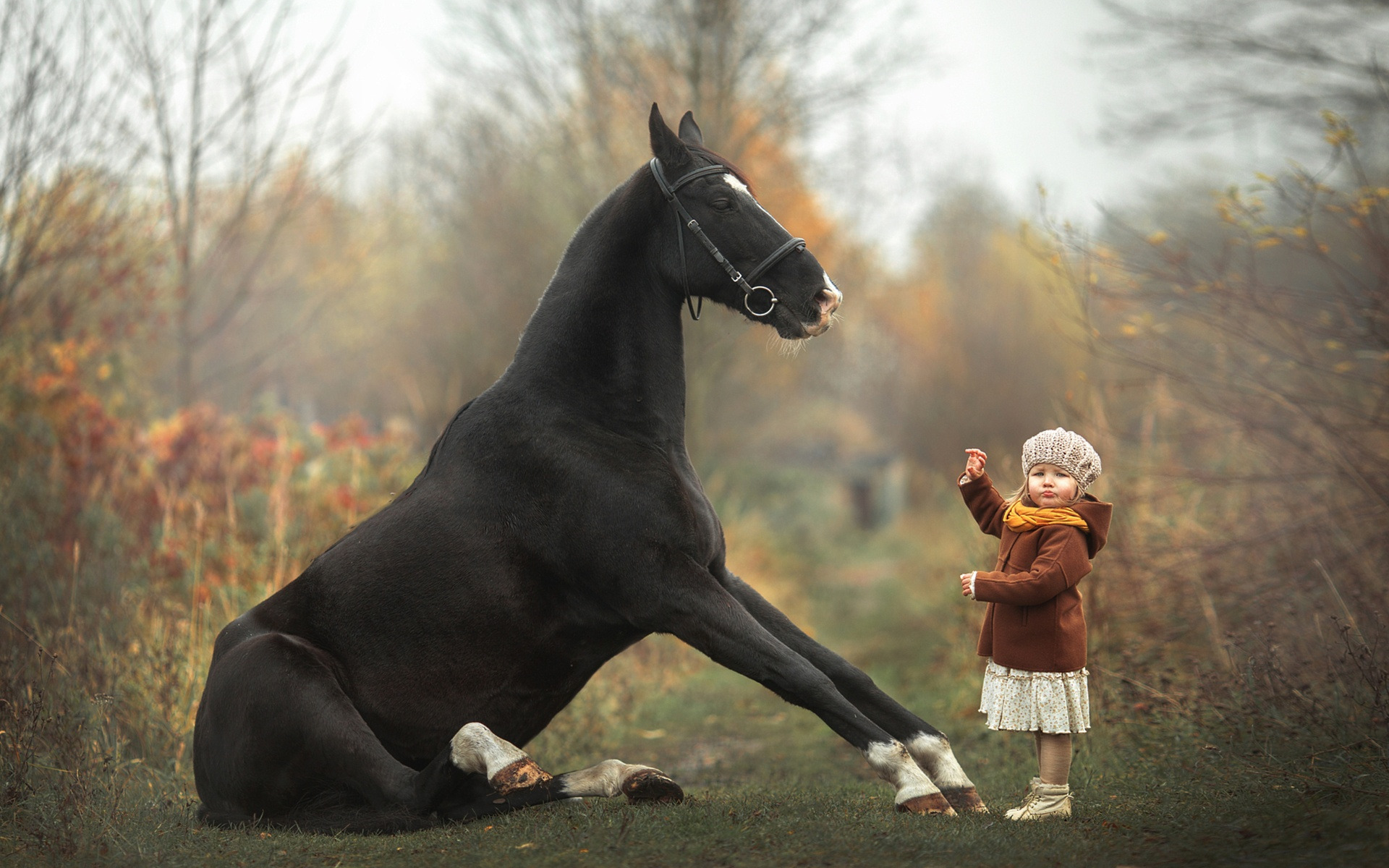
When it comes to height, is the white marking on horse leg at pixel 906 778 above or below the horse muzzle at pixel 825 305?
below

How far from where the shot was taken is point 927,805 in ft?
12.0

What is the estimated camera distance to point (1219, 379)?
7539 millimetres

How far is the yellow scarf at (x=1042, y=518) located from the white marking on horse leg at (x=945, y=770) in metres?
0.82

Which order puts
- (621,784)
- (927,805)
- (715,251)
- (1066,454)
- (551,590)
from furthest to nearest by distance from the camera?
1. (715,251)
2. (551,590)
3. (621,784)
4. (1066,454)
5. (927,805)

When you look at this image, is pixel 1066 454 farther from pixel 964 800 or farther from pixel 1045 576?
pixel 964 800

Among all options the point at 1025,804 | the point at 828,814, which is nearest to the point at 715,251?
the point at 828,814

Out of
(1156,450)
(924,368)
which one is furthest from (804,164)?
(924,368)

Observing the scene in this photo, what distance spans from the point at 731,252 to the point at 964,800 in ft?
7.32

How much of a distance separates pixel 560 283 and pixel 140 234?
7983 millimetres

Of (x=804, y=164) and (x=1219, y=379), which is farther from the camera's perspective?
(x=804, y=164)

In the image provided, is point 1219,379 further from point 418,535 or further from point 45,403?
point 45,403

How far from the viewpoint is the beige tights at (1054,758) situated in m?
3.83

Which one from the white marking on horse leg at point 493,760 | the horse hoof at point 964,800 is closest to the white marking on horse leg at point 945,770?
the horse hoof at point 964,800

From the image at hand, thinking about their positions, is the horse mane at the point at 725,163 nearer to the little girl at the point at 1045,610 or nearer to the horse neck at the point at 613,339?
the horse neck at the point at 613,339
